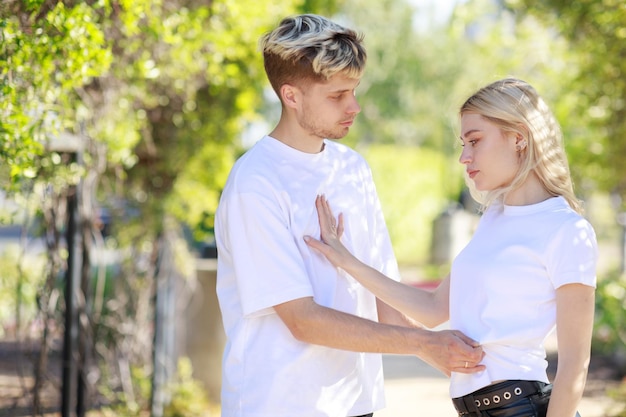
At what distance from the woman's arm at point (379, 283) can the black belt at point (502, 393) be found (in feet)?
1.44

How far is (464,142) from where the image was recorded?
2.82 m

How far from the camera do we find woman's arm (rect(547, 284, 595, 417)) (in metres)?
2.43

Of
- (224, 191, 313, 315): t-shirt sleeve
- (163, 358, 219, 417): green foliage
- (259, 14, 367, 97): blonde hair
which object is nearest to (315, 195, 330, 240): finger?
(224, 191, 313, 315): t-shirt sleeve

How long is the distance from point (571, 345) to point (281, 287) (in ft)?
2.72

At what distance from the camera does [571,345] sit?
8.02 ft

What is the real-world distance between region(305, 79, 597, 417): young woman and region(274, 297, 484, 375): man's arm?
0.09m

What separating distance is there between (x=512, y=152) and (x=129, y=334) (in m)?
4.57

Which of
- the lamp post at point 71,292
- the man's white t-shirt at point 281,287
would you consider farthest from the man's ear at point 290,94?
the lamp post at point 71,292

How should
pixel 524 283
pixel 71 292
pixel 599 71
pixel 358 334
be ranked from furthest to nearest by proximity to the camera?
pixel 599 71 < pixel 71 292 < pixel 358 334 < pixel 524 283

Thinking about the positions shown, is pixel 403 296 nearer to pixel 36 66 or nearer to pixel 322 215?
pixel 322 215

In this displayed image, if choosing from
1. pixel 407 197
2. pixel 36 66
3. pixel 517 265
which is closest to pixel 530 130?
pixel 517 265

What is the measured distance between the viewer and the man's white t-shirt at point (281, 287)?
2713 mm

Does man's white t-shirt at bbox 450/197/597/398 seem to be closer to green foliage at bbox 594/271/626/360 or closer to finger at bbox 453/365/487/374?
finger at bbox 453/365/487/374

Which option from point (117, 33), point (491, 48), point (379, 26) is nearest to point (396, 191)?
point (379, 26)
